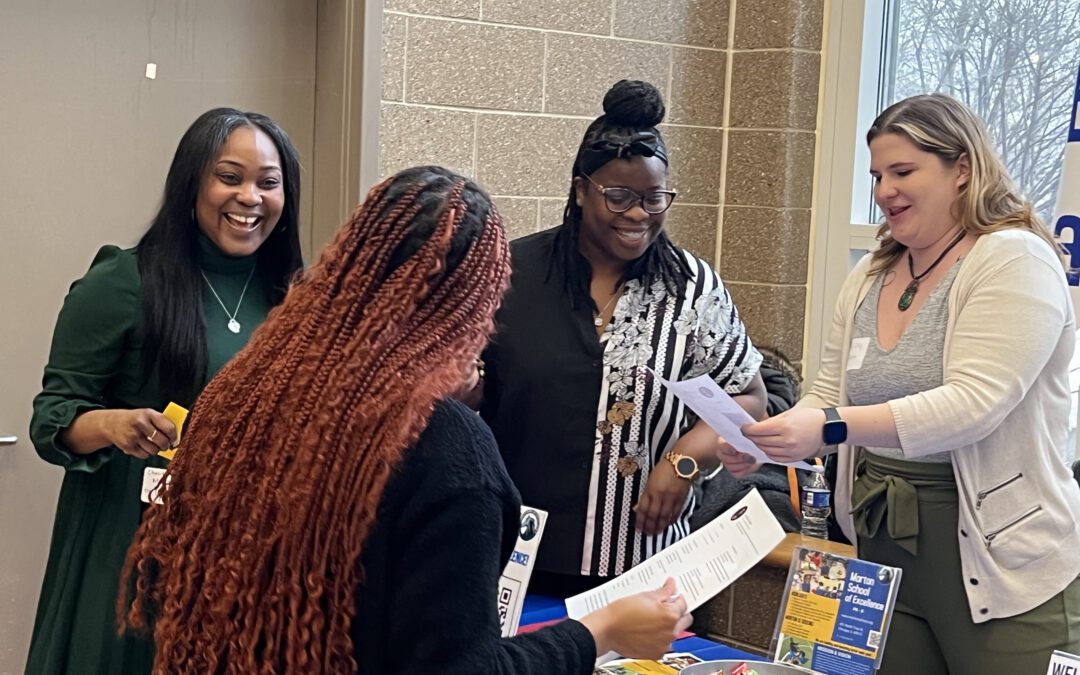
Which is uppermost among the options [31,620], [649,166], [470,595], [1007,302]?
[649,166]

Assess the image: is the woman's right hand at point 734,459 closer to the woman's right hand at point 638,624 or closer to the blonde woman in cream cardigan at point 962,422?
the blonde woman in cream cardigan at point 962,422

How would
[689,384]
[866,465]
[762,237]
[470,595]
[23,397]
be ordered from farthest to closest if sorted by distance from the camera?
[762,237] → [23,397] → [866,465] → [689,384] → [470,595]

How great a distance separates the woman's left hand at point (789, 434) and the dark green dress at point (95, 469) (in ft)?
3.11

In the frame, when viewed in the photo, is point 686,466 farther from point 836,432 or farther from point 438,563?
point 438,563

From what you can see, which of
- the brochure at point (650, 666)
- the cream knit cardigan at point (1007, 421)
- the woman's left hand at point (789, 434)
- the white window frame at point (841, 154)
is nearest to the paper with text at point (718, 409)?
the woman's left hand at point (789, 434)

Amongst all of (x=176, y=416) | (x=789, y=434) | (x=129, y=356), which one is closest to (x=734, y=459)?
(x=789, y=434)

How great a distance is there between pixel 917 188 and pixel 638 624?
1.00 meters

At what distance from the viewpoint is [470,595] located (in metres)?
1.23

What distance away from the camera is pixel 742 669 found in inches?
69.4

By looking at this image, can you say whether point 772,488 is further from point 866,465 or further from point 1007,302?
point 1007,302

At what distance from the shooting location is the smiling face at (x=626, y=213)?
228 centimetres

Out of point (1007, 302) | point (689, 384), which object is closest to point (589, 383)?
point (689, 384)

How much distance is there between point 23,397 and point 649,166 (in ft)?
5.67

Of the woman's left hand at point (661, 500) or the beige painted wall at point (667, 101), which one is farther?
the beige painted wall at point (667, 101)
